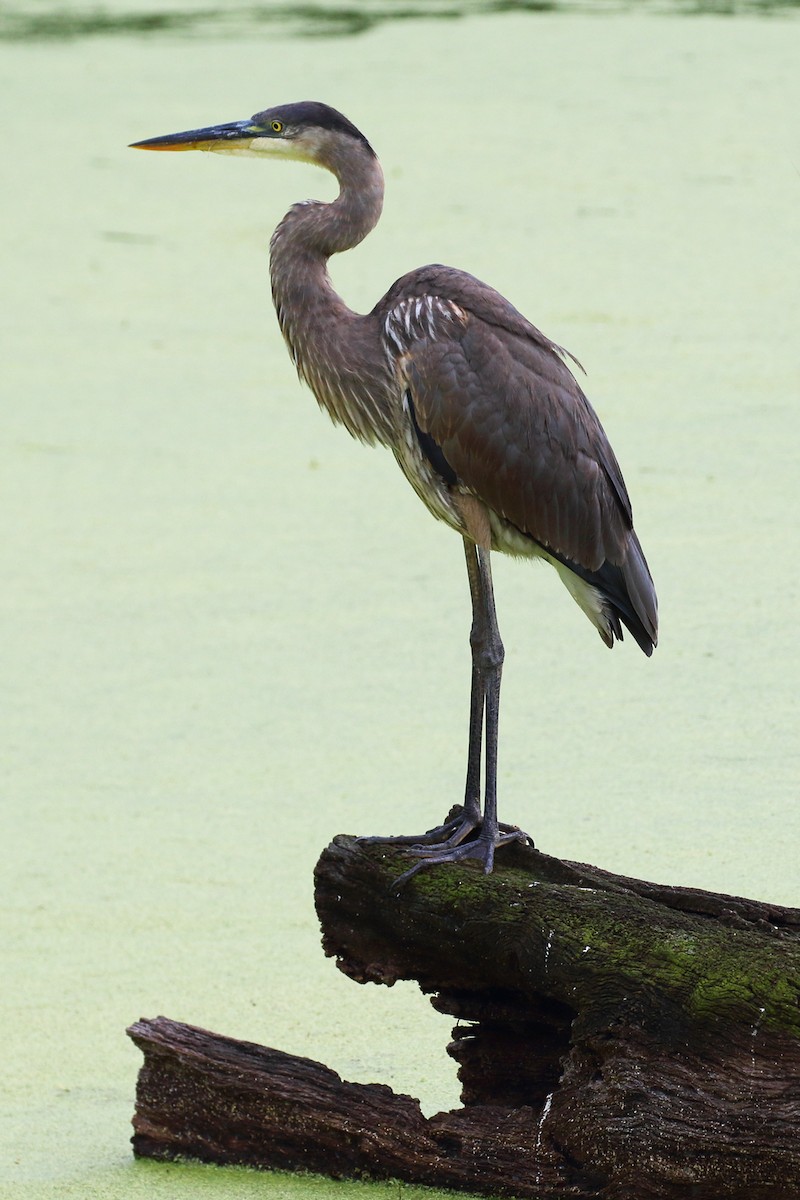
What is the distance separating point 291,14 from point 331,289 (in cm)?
817

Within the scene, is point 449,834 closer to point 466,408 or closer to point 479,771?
point 479,771

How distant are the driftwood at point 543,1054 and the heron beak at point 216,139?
110cm

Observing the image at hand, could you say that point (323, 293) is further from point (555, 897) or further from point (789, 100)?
point (789, 100)

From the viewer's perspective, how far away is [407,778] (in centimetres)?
336

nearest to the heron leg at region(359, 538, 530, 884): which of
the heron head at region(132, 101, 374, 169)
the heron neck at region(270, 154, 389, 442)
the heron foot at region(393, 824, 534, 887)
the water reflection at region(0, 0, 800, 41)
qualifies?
the heron foot at region(393, 824, 534, 887)

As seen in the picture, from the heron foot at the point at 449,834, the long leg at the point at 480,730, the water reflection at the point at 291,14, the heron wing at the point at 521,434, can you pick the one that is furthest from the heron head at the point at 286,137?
the water reflection at the point at 291,14

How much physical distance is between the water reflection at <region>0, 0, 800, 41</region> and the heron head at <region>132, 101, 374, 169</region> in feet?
23.3

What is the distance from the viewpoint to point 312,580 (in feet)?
13.9

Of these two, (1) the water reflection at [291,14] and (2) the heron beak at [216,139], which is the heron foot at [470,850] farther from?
(1) the water reflection at [291,14]

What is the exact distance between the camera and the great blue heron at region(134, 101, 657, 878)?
101 inches

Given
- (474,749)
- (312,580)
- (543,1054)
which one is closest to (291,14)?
(312,580)

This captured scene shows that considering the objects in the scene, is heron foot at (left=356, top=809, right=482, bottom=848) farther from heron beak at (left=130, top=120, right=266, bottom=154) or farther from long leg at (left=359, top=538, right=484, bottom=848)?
heron beak at (left=130, top=120, right=266, bottom=154)

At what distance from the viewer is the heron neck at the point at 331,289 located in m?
2.70

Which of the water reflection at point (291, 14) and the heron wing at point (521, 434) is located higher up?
the water reflection at point (291, 14)
